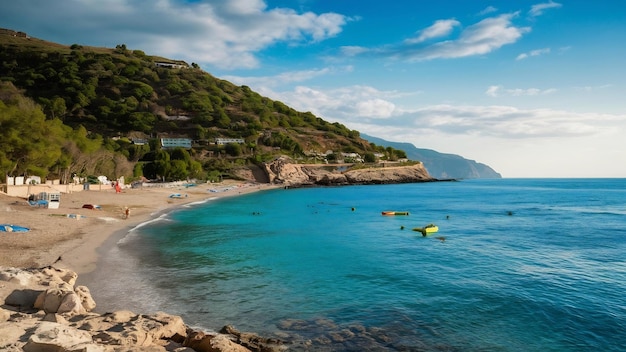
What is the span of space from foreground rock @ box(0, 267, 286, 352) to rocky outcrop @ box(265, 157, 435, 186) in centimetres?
11874

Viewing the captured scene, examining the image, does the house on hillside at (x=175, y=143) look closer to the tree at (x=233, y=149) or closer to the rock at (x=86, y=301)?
the tree at (x=233, y=149)

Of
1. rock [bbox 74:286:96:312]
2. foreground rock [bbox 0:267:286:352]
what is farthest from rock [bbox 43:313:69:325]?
rock [bbox 74:286:96:312]

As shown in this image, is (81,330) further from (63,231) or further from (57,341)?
(63,231)

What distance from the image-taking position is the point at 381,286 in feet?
61.3

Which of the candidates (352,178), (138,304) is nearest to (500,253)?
(138,304)

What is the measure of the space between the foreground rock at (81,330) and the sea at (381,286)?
6.87ft

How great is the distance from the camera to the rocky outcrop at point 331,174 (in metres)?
134

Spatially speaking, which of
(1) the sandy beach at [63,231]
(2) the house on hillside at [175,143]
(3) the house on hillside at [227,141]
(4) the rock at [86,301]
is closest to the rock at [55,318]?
(4) the rock at [86,301]

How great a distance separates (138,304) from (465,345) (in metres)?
11.9

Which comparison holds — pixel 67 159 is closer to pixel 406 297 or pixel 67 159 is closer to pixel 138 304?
pixel 138 304

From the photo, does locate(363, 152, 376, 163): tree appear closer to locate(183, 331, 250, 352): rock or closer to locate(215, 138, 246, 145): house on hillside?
locate(215, 138, 246, 145): house on hillside

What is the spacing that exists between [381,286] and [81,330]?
13.0 meters

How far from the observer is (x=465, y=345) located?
39.8 feet

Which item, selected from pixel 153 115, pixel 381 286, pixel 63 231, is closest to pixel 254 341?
pixel 381 286
